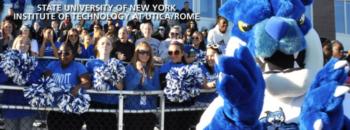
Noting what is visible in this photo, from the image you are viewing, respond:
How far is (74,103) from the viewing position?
4914 mm

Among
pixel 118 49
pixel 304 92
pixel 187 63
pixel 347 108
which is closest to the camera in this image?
pixel 304 92

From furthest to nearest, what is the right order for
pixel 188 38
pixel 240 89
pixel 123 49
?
pixel 188 38 < pixel 123 49 < pixel 240 89

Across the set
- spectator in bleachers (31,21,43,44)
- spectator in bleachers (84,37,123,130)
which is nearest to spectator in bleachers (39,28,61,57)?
spectator in bleachers (31,21,43,44)

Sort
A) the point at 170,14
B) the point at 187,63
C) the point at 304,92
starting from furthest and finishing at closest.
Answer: the point at 170,14, the point at 187,63, the point at 304,92

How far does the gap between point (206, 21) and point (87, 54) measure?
8073 millimetres

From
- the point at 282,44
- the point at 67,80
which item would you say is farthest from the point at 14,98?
the point at 282,44

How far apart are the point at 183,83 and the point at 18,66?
158 cm

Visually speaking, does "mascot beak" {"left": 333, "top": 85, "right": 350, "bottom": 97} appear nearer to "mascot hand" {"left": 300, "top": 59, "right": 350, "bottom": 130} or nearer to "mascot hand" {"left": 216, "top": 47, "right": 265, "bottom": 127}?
"mascot hand" {"left": 300, "top": 59, "right": 350, "bottom": 130}

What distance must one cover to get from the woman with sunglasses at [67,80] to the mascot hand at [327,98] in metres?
3.20

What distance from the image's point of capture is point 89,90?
5074mm

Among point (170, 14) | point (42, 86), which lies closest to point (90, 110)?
point (42, 86)

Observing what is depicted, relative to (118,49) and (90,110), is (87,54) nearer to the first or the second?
(118,49)

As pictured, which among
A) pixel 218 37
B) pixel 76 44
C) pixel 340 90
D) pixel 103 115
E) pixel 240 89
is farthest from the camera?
pixel 218 37

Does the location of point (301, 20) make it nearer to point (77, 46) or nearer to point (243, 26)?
point (243, 26)
